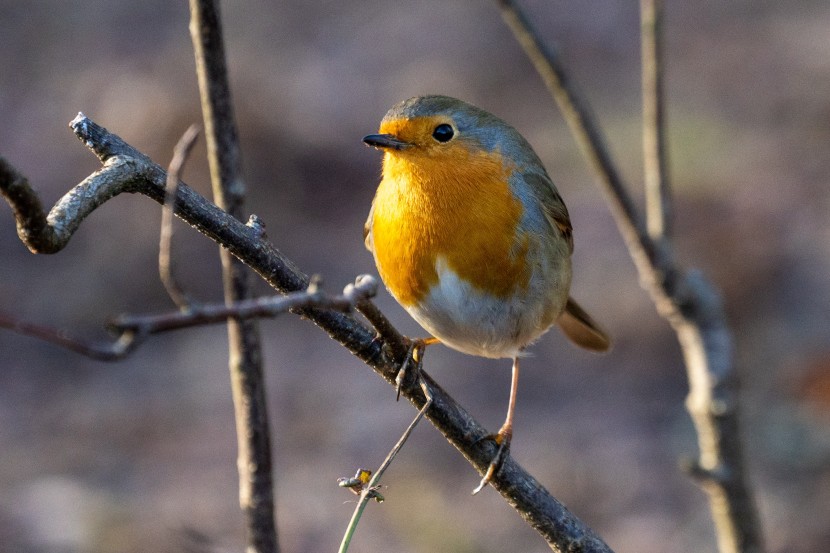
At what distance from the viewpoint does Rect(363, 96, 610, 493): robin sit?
2773 millimetres

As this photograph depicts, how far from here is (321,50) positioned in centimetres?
829

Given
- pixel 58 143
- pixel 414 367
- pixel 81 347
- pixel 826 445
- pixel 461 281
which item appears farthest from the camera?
pixel 58 143

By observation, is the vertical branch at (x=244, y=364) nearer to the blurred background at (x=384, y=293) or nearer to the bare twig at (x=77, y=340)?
the blurred background at (x=384, y=293)

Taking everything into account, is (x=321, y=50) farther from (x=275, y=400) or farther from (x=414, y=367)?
(x=414, y=367)

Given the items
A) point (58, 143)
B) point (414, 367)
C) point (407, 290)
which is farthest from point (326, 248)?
point (414, 367)

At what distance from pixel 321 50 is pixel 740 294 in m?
4.25

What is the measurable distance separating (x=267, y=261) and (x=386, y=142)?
45.6 inches

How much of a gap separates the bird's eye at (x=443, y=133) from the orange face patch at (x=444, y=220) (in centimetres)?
2

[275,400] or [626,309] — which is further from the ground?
[626,309]

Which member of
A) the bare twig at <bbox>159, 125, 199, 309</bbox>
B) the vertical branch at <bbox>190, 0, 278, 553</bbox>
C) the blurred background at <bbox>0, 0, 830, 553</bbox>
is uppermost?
the blurred background at <bbox>0, 0, 830, 553</bbox>

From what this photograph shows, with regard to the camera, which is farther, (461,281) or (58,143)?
(58,143)

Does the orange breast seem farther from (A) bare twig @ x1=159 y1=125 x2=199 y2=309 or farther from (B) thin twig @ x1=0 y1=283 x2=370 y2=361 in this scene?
(B) thin twig @ x1=0 y1=283 x2=370 y2=361

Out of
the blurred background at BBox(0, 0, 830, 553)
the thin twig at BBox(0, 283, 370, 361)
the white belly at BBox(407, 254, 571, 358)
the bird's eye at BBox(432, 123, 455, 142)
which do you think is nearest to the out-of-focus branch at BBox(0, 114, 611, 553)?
the thin twig at BBox(0, 283, 370, 361)

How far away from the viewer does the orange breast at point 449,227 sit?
2762 millimetres
